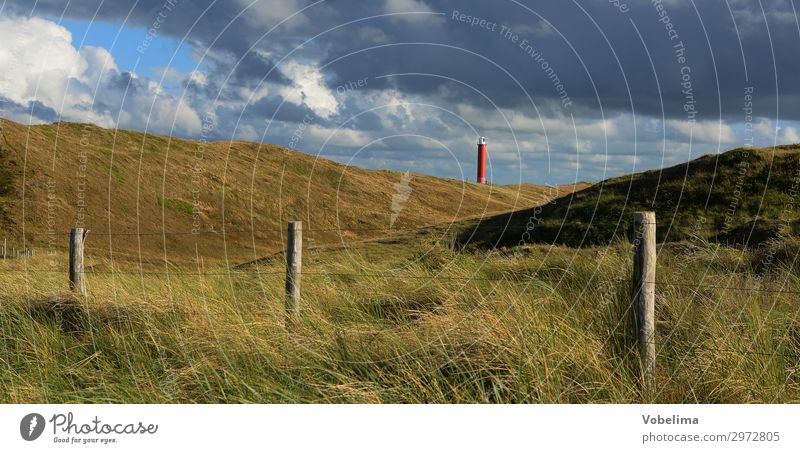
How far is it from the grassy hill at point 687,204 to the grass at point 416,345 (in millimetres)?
9177

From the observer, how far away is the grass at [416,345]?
5.57 m

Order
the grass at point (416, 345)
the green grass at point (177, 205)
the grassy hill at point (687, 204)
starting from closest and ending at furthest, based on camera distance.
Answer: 1. the grass at point (416, 345)
2. the grassy hill at point (687, 204)
3. the green grass at point (177, 205)

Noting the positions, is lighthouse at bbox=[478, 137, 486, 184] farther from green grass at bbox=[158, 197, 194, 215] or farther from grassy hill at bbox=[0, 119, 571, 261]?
green grass at bbox=[158, 197, 194, 215]

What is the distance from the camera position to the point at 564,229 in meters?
20.5

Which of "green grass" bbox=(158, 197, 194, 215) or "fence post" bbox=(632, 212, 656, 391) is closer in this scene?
"fence post" bbox=(632, 212, 656, 391)

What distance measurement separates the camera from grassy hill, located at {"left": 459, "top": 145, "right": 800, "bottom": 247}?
17.5 m

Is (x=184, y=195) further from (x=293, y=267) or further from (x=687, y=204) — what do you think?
(x=293, y=267)

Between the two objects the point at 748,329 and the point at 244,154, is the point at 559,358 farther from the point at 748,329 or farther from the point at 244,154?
the point at 244,154

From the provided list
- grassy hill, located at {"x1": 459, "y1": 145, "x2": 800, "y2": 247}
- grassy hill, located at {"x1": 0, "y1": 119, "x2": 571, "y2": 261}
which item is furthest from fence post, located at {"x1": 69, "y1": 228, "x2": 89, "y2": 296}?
grassy hill, located at {"x1": 0, "y1": 119, "x2": 571, "y2": 261}

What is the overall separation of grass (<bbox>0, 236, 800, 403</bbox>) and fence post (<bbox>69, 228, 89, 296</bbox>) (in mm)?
748

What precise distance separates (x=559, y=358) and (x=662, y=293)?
2.15 metres

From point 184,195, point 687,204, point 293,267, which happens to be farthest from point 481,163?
point 293,267
